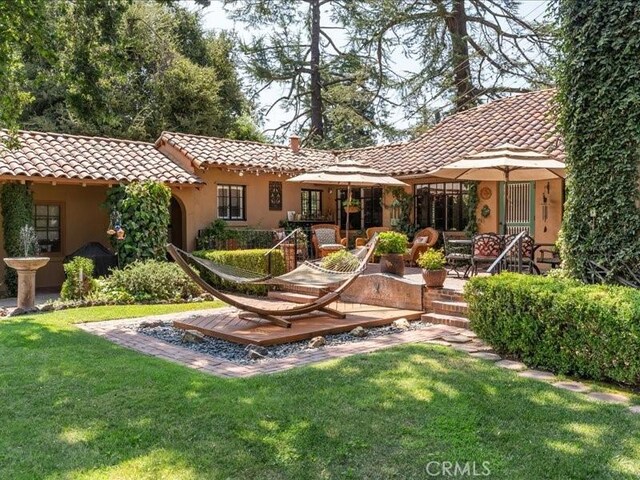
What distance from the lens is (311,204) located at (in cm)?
1980

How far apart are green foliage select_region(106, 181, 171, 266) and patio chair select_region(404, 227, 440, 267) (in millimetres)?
6654

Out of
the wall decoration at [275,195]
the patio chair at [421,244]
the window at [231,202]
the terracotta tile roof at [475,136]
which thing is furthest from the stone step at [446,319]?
the wall decoration at [275,195]

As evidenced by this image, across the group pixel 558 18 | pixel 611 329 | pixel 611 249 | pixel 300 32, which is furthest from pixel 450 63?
pixel 611 329

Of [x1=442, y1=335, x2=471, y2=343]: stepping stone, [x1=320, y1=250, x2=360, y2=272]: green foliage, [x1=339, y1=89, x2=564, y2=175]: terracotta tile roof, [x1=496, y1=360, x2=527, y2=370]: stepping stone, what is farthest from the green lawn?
[x1=339, y1=89, x2=564, y2=175]: terracotta tile roof

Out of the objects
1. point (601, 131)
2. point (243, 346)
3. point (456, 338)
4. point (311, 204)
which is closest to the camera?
point (601, 131)

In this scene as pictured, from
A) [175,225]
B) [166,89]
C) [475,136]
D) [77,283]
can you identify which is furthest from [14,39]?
[166,89]

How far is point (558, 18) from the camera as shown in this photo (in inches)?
305

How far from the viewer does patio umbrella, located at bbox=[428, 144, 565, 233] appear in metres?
10.1

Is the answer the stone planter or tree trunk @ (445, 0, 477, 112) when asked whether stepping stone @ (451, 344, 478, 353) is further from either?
tree trunk @ (445, 0, 477, 112)

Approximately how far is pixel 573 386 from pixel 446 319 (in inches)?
134

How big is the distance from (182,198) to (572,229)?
11.6 meters

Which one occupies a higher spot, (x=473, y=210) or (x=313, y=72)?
(x=313, y=72)

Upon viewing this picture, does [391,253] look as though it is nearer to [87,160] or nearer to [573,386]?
[573,386]

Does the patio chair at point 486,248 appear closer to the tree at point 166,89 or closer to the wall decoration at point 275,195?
the wall decoration at point 275,195
